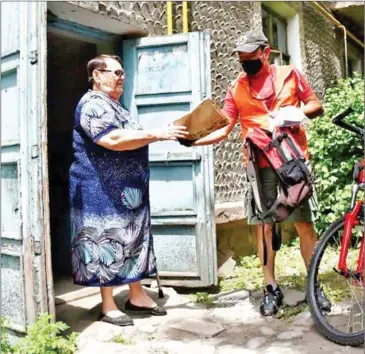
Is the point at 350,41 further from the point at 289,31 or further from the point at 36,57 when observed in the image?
the point at 36,57

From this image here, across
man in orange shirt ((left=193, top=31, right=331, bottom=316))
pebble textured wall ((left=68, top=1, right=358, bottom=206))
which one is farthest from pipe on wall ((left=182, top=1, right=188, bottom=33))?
man in orange shirt ((left=193, top=31, right=331, bottom=316))

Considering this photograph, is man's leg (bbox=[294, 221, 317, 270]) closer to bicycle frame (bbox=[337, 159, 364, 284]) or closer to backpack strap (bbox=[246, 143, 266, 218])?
backpack strap (bbox=[246, 143, 266, 218])

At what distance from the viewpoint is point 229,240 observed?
17.1ft

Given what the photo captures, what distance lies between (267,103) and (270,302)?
133cm

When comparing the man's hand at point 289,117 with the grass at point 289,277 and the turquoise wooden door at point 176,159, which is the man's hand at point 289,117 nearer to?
the grass at point 289,277

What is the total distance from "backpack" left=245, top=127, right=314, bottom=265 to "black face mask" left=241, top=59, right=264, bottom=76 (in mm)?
371

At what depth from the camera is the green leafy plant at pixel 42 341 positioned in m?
2.64

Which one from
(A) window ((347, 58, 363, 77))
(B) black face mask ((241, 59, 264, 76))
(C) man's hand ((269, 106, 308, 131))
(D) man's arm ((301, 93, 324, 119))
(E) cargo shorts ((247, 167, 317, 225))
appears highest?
(A) window ((347, 58, 363, 77))

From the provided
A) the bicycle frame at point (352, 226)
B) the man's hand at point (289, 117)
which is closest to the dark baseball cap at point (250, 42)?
the man's hand at point (289, 117)

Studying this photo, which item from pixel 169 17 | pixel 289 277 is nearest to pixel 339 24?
pixel 169 17

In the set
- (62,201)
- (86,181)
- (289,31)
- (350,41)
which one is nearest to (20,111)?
(86,181)

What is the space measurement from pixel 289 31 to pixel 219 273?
4.23 metres

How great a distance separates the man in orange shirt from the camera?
3227 mm

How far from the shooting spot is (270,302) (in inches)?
133
